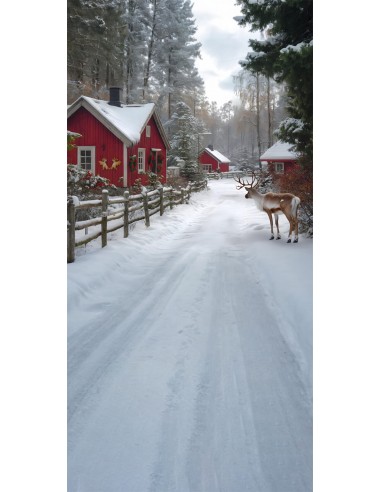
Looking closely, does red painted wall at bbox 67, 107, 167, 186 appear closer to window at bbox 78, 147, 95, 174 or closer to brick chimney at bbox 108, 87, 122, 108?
window at bbox 78, 147, 95, 174

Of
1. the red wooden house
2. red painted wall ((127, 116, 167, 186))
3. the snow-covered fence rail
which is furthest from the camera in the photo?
red painted wall ((127, 116, 167, 186))

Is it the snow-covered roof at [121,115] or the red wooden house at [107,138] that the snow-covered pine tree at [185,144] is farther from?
the red wooden house at [107,138]

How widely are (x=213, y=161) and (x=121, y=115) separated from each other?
27960mm

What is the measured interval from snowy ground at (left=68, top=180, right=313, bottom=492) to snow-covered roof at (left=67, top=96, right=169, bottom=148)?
9824 millimetres

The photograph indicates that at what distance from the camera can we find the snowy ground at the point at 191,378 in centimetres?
174

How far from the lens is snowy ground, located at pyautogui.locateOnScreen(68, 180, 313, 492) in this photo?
5.72 feet

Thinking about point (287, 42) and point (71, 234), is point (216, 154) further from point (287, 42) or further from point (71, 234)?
point (71, 234)

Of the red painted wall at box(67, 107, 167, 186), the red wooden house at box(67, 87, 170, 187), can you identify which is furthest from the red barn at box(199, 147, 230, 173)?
the red painted wall at box(67, 107, 167, 186)
